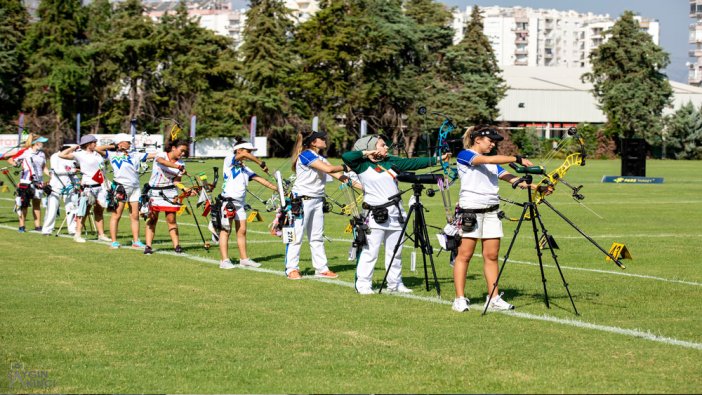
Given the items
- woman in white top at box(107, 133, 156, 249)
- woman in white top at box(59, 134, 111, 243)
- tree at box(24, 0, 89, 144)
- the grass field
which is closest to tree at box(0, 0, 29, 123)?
tree at box(24, 0, 89, 144)

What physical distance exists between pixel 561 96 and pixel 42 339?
120112mm

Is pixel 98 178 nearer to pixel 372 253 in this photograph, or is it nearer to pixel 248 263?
pixel 248 263

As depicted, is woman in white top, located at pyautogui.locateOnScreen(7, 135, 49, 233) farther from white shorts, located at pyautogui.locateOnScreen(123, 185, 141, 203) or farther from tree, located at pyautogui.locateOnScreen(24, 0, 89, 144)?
tree, located at pyautogui.locateOnScreen(24, 0, 89, 144)

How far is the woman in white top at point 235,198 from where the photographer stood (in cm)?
1830

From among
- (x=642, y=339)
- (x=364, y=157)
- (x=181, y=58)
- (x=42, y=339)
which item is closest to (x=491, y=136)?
(x=364, y=157)

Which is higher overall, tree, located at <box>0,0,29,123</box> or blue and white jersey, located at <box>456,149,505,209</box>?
tree, located at <box>0,0,29,123</box>

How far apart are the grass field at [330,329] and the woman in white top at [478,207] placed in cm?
47

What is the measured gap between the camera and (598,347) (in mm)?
10734

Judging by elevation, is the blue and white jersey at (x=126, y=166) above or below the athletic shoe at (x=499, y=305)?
above

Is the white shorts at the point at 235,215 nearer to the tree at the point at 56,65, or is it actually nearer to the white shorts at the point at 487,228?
the white shorts at the point at 487,228

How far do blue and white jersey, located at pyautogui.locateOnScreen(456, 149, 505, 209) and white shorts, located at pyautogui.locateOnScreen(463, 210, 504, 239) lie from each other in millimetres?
137

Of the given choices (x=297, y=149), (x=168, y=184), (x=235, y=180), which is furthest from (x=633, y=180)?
(x=297, y=149)

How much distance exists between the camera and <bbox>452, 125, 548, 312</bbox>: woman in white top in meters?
13.1

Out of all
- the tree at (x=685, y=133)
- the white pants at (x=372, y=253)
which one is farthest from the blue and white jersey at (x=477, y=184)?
the tree at (x=685, y=133)
